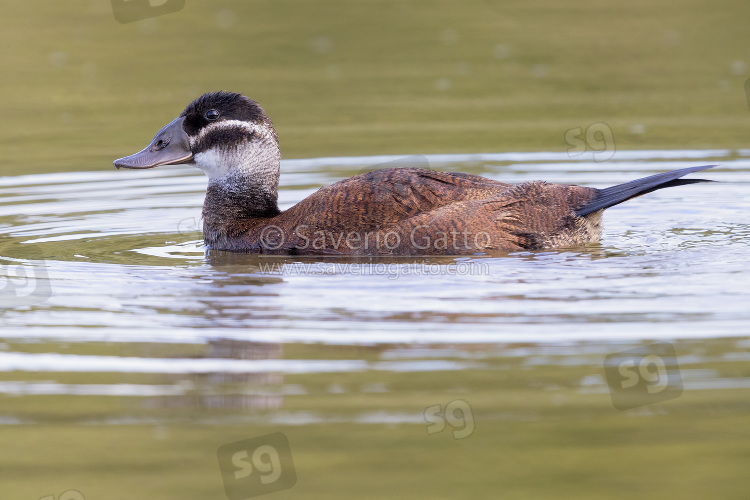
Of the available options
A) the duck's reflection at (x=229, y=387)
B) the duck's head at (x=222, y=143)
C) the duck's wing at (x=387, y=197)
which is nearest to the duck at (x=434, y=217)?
the duck's wing at (x=387, y=197)

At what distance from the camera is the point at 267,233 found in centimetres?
755

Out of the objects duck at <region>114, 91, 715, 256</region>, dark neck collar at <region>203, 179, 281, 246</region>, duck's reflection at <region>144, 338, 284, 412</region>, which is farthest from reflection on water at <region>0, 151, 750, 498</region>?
dark neck collar at <region>203, 179, 281, 246</region>

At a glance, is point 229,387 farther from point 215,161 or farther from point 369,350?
point 215,161

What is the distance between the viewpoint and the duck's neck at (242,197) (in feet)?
Result: 26.1

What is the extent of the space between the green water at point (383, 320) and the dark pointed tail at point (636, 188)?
0.93 ft

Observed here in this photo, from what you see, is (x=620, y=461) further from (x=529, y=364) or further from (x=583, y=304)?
(x=583, y=304)

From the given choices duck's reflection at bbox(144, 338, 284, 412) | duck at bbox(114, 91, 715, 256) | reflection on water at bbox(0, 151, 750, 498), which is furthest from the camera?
duck at bbox(114, 91, 715, 256)

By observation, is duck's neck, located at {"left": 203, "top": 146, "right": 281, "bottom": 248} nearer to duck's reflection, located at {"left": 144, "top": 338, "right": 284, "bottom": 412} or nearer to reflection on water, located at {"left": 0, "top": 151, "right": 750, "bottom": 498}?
reflection on water, located at {"left": 0, "top": 151, "right": 750, "bottom": 498}

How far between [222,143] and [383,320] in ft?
8.62

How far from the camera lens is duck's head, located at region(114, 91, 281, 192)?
25.9ft

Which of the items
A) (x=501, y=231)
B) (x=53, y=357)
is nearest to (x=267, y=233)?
(x=501, y=231)

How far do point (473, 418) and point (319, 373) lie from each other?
31.5 inches

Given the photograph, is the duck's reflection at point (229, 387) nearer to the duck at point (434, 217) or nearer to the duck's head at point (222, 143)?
the duck at point (434, 217)

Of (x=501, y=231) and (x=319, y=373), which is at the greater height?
(x=501, y=231)
